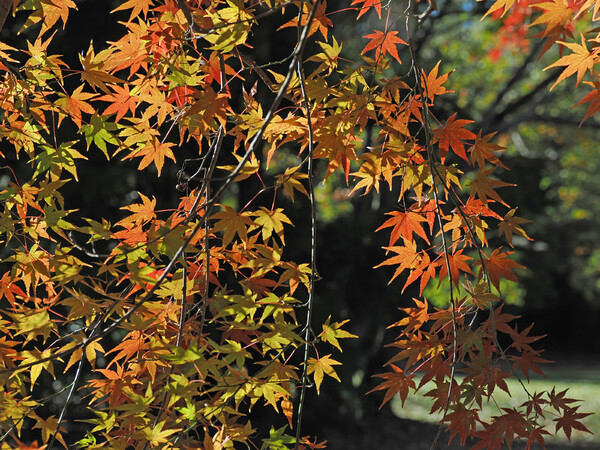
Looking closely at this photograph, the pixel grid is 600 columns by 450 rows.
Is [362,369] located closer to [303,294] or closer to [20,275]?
[303,294]

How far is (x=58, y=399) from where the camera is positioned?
4.08 m

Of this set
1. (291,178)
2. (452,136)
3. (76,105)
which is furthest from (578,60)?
(76,105)

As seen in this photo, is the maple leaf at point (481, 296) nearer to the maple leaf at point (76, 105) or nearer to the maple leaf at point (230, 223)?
the maple leaf at point (230, 223)

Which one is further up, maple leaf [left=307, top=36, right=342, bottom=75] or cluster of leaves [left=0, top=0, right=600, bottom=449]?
maple leaf [left=307, top=36, right=342, bottom=75]

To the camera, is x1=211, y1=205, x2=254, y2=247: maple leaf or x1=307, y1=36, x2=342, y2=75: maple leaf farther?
x1=307, y1=36, x2=342, y2=75: maple leaf

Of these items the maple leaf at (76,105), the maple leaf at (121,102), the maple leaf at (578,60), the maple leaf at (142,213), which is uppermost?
the maple leaf at (578,60)

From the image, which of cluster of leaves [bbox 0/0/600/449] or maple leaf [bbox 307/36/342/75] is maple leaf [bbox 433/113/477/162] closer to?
cluster of leaves [bbox 0/0/600/449]

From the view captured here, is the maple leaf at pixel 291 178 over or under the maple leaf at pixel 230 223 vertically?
over

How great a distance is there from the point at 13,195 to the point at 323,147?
2.40 feet

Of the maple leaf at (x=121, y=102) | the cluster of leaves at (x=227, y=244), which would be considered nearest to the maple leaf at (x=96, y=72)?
the cluster of leaves at (x=227, y=244)

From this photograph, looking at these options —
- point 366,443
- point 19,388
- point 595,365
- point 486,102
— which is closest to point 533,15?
point 486,102

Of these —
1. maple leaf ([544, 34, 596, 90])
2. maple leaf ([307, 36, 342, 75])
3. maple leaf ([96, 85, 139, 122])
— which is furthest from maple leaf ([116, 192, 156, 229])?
maple leaf ([544, 34, 596, 90])

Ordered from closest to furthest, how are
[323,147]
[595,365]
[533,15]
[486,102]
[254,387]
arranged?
[254,387]
[323,147]
[533,15]
[486,102]
[595,365]

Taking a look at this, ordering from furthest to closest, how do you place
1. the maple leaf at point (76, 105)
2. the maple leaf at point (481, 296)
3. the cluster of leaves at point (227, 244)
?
1. the maple leaf at point (76, 105)
2. the maple leaf at point (481, 296)
3. the cluster of leaves at point (227, 244)
